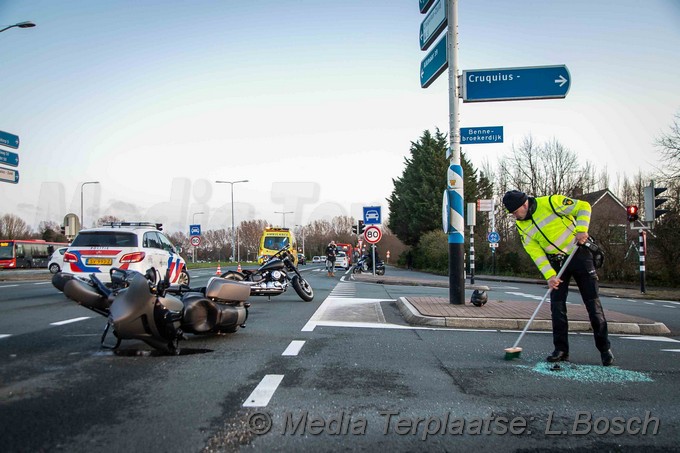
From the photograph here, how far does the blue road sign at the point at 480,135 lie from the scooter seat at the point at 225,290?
5722 mm

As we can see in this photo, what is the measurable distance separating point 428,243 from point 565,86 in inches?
1350

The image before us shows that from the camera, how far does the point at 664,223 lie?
22500mm

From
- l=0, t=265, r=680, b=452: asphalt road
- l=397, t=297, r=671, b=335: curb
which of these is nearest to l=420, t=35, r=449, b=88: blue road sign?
l=397, t=297, r=671, b=335: curb

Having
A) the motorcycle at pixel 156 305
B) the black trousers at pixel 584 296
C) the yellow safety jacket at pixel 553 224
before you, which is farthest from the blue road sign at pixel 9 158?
the black trousers at pixel 584 296

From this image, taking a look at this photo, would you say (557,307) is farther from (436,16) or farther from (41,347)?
(436,16)

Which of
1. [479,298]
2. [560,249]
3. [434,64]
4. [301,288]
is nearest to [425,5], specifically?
[434,64]

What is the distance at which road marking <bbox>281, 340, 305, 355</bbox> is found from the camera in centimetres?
521

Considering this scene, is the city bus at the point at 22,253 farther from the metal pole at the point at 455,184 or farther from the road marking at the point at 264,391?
the road marking at the point at 264,391

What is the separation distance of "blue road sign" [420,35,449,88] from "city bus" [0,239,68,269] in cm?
4290

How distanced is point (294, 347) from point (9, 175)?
2124 cm

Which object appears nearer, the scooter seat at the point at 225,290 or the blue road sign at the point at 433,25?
the scooter seat at the point at 225,290

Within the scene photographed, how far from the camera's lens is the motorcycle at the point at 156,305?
185 inches

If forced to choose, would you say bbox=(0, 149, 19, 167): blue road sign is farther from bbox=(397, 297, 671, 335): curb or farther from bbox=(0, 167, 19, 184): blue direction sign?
bbox=(397, 297, 671, 335): curb

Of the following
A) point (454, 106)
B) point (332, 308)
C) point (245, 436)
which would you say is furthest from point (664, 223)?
point (245, 436)
